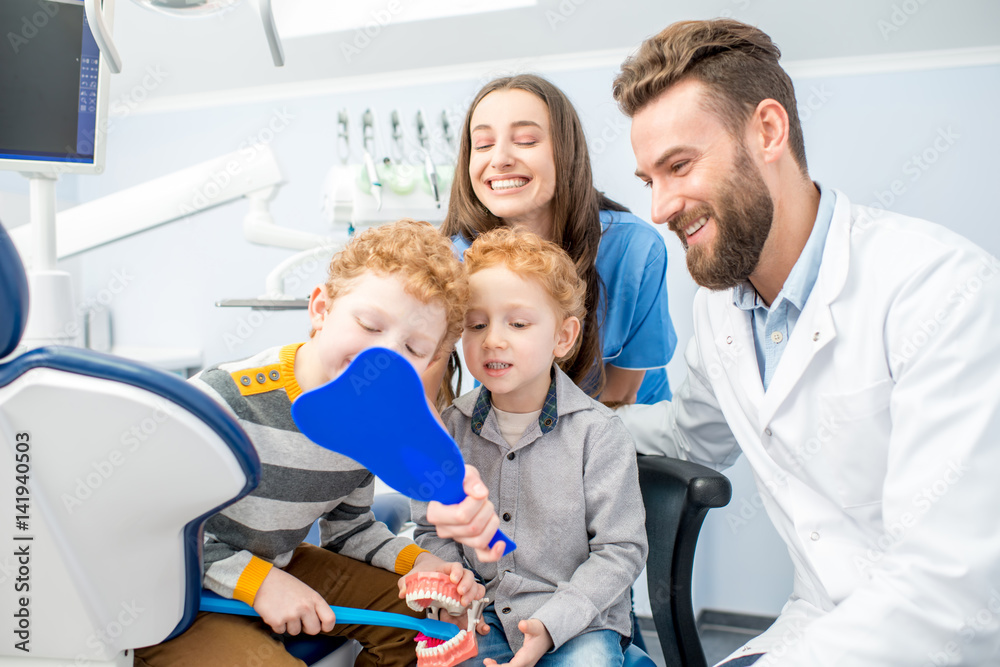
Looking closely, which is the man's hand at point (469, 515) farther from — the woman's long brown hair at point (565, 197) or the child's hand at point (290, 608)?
the woman's long brown hair at point (565, 197)

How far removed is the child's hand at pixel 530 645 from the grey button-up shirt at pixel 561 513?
0.16 feet

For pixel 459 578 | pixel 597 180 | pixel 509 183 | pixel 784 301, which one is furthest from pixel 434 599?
pixel 597 180

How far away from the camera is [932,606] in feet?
2.53

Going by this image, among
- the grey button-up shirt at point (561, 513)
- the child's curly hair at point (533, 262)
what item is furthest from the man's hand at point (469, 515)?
the child's curly hair at point (533, 262)

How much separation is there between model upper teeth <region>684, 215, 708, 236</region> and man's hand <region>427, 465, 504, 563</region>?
604mm

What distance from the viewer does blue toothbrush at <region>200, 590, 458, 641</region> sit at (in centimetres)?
77

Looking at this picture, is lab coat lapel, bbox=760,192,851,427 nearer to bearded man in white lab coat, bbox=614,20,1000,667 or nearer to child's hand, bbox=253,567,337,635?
bearded man in white lab coat, bbox=614,20,1000,667

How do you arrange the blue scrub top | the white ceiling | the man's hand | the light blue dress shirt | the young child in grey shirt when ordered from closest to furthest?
the man's hand
the young child in grey shirt
the light blue dress shirt
the blue scrub top
the white ceiling

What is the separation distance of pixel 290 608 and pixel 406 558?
0.20m

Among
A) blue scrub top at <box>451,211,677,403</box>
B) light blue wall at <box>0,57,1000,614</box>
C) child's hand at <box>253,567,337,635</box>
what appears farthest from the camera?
light blue wall at <box>0,57,1000,614</box>

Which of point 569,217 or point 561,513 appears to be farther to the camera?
point 569,217

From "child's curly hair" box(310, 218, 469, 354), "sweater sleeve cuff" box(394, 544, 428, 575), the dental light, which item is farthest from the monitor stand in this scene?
"sweater sleeve cuff" box(394, 544, 428, 575)

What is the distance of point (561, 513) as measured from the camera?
984 millimetres

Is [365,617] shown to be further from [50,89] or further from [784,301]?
[50,89]
